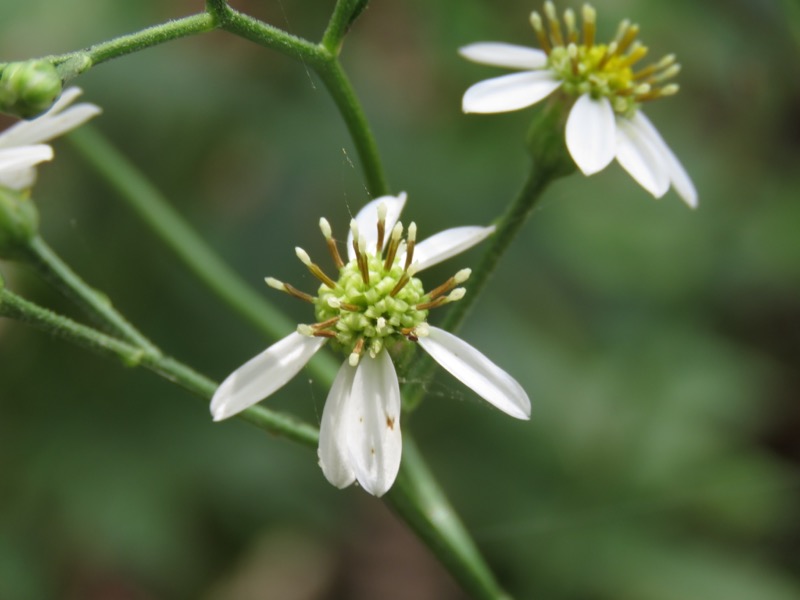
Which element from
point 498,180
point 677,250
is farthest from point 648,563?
point 498,180

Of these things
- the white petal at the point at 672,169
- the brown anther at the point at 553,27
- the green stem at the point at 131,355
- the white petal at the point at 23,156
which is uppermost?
the brown anther at the point at 553,27

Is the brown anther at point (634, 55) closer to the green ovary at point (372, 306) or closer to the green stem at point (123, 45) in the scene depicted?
the green ovary at point (372, 306)

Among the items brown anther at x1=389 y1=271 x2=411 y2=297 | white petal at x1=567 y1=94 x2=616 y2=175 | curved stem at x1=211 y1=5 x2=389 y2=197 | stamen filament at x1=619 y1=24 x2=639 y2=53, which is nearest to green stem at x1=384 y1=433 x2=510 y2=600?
brown anther at x1=389 y1=271 x2=411 y2=297

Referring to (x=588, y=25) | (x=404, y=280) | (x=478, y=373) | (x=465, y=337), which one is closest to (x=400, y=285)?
(x=404, y=280)

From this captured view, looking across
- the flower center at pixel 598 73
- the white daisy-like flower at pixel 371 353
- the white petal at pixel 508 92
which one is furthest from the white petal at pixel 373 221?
the flower center at pixel 598 73

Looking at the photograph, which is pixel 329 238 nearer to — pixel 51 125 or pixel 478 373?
pixel 478 373

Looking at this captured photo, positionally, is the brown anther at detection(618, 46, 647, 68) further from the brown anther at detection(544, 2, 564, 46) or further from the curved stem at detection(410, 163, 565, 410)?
the curved stem at detection(410, 163, 565, 410)

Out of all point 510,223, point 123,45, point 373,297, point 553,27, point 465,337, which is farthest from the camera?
point 465,337
